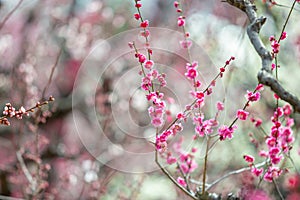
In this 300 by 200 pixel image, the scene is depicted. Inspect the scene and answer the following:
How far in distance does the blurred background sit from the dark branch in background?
3.54 ft

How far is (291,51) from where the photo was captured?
4.09 metres

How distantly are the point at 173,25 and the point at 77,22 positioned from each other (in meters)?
1.60

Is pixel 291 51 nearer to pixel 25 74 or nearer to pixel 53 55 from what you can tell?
pixel 25 74

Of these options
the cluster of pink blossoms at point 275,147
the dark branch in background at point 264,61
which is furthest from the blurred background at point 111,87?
the dark branch in background at point 264,61

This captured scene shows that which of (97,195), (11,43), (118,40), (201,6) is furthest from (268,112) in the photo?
(11,43)

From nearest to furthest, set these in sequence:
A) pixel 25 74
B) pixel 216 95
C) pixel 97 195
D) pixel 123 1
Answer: pixel 97 195 → pixel 216 95 → pixel 25 74 → pixel 123 1

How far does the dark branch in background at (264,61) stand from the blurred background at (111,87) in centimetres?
108

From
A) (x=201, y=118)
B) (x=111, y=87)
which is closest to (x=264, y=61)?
(x=201, y=118)

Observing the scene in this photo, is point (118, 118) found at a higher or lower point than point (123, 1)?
lower

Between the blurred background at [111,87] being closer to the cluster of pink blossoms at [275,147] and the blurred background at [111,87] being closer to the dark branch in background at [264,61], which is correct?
the cluster of pink blossoms at [275,147]

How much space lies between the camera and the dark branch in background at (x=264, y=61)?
110cm

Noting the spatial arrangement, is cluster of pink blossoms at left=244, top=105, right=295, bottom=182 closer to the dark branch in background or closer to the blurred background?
the dark branch in background

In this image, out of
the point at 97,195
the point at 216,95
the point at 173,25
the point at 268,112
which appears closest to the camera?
the point at 97,195

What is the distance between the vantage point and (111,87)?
16.3 feet
